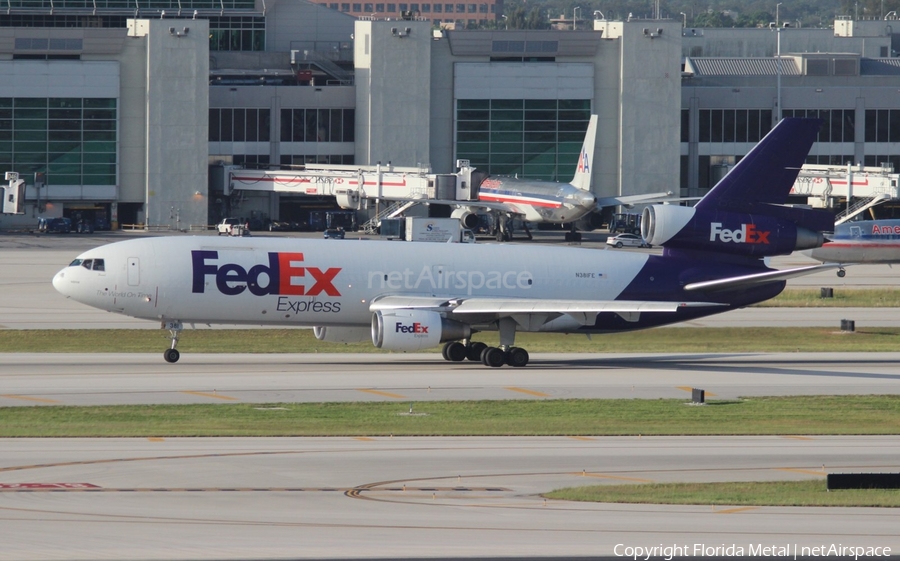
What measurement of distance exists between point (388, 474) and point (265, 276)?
20.2 m

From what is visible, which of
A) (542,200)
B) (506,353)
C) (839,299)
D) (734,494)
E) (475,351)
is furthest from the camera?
(542,200)

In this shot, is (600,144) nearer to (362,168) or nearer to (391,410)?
(362,168)

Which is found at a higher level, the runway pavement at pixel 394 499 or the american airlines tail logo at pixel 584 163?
the american airlines tail logo at pixel 584 163

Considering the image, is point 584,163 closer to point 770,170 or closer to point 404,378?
point 770,170

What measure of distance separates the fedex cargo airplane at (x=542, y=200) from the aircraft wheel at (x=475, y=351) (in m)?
65.3

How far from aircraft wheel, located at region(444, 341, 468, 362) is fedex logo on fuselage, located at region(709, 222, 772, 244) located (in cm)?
1077

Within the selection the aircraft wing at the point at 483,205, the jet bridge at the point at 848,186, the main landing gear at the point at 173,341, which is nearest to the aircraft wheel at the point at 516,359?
the main landing gear at the point at 173,341

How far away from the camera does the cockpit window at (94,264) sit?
44.8 meters

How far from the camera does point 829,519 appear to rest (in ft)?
72.4

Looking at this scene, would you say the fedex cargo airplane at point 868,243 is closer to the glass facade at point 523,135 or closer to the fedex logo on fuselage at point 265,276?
the glass facade at point 523,135

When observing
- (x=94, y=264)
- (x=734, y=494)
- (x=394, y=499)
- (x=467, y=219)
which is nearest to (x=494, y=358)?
(x=94, y=264)

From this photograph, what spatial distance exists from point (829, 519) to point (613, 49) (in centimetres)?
11627

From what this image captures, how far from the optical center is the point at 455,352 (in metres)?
48.6

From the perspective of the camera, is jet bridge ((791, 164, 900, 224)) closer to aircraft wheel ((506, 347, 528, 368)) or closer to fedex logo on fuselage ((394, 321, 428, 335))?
aircraft wheel ((506, 347, 528, 368))
